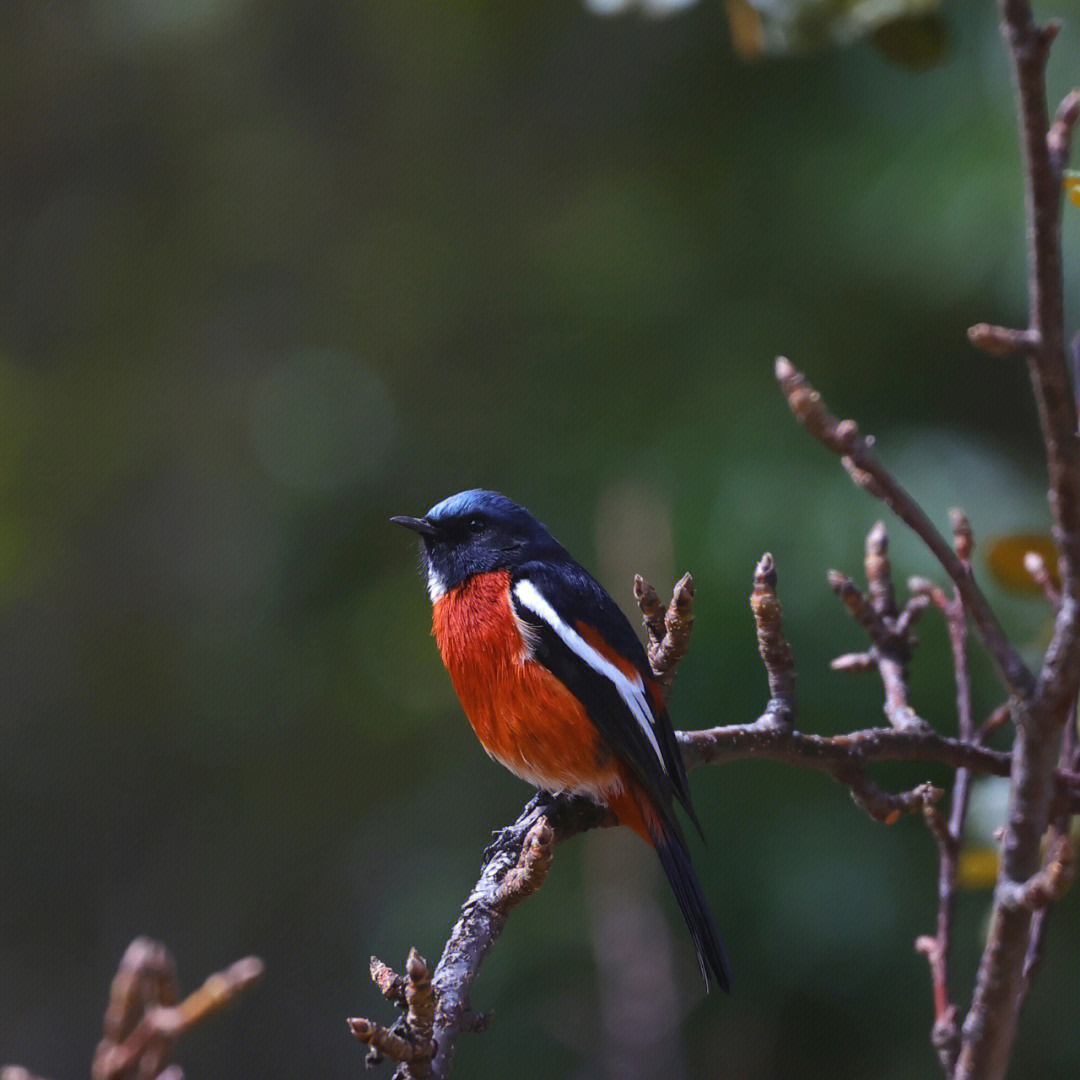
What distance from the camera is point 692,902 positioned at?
7.37 ft

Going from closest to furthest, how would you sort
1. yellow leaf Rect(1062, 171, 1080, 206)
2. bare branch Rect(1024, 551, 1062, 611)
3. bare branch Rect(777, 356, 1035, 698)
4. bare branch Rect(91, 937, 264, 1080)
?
bare branch Rect(91, 937, 264, 1080), bare branch Rect(777, 356, 1035, 698), yellow leaf Rect(1062, 171, 1080, 206), bare branch Rect(1024, 551, 1062, 611)

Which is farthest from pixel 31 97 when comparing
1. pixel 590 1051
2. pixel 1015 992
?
pixel 1015 992

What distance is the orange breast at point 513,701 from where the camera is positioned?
2432mm

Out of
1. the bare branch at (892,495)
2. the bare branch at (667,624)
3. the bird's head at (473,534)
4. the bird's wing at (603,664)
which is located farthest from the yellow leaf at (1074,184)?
the bird's head at (473,534)

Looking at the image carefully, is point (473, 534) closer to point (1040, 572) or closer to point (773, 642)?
point (773, 642)

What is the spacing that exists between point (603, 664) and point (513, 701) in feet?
0.71

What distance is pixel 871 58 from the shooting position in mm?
4750

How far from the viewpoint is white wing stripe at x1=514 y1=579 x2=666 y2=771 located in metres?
2.27

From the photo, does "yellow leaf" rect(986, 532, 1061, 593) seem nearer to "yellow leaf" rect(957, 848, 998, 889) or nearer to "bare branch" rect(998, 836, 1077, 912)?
"yellow leaf" rect(957, 848, 998, 889)

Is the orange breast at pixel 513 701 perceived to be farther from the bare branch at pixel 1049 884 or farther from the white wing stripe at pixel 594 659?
the bare branch at pixel 1049 884

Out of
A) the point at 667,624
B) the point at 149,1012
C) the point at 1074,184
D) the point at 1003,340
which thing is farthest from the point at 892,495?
the point at 667,624

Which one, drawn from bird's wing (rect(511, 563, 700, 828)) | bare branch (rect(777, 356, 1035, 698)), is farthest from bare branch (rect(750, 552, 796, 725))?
bare branch (rect(777, 356, 1035, 698))

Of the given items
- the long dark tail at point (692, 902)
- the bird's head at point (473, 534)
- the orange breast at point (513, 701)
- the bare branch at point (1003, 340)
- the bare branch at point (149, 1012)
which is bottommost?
the long dark tail at point (692, 902)

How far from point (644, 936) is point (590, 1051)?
3.83ft
